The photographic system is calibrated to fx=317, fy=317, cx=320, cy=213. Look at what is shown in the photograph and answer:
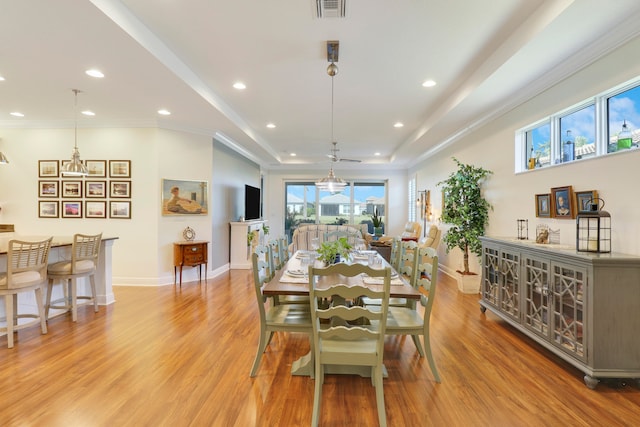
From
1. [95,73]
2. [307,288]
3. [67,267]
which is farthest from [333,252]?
[95,73]

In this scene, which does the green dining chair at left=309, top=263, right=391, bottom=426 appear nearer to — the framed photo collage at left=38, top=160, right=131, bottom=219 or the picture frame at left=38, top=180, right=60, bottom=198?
the framed photo collage at left=38, top=160, right=131, bottom=219

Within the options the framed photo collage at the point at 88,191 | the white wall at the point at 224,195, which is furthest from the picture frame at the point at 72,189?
the white wall at the point at 224,195

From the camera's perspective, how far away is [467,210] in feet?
16.3

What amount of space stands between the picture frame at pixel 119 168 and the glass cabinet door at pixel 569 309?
6.03 m

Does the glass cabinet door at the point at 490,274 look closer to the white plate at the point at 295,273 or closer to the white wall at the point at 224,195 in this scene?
the white plate at the point at 295,273

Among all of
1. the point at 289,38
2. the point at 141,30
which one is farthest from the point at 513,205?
the point at 141,30

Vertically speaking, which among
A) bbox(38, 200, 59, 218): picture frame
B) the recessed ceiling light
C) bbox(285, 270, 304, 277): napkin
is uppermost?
the recessed ceiling light

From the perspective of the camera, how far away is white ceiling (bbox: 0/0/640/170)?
2523mm

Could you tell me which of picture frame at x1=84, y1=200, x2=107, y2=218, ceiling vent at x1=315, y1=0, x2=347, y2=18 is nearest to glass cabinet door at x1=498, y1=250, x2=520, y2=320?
ceiling vent at x1=315, y1=0, x2=347, y2=18

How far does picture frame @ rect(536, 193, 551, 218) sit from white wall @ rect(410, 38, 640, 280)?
0.23 feet

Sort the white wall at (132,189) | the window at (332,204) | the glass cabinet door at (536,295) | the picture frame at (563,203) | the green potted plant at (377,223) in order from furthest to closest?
the window at (332,204) < the green potted plant at (377,223) < the white wall at (132,189) < the picture frame at (563,203) < the glass cabinet door at (536,295)

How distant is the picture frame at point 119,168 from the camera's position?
17.7 feet

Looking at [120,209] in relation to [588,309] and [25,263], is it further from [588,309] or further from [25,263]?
[588,309]

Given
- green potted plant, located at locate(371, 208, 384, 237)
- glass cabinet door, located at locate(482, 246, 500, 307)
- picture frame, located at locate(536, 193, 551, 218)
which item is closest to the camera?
picture frame, located at locate(536, 193, 551, 218)
